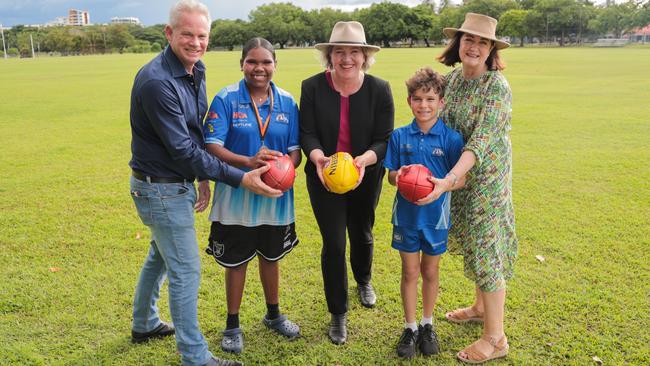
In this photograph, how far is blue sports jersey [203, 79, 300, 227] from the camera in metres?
3.93

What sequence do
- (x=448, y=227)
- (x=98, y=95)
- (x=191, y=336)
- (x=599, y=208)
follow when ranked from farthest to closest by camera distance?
(x=98, y=95) → (x=599, y=208) → (x=448, y=227) → (x=191, y=336)

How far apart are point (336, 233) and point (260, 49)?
161 centimetres

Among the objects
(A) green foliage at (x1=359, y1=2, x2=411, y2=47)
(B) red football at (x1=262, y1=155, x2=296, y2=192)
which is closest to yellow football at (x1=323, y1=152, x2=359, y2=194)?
(B) red football at (x1=262, y1=155, x2=296, y2=192)

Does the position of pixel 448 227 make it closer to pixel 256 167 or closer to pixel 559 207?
pixel 256 167

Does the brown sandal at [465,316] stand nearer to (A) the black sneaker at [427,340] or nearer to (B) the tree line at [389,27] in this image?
(A) the black sneaker at [427,340]

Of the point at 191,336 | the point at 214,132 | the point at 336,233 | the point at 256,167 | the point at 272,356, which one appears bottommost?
the point at 272,356

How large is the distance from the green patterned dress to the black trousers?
2.52 feet

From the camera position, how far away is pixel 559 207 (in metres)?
7.68

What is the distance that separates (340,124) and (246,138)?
2.57ft

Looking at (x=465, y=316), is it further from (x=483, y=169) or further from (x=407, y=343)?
(x=483, y=169)

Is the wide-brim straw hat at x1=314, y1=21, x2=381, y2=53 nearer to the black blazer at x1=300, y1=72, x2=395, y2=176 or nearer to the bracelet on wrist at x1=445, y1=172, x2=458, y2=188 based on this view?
the black blazer at x1=300, y1=72, x2=395, y2=176

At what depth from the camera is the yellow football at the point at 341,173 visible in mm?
3809

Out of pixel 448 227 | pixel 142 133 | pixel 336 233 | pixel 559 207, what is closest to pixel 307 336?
pixel 336 233

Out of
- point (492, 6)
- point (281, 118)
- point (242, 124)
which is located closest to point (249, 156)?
point (242, 124)
